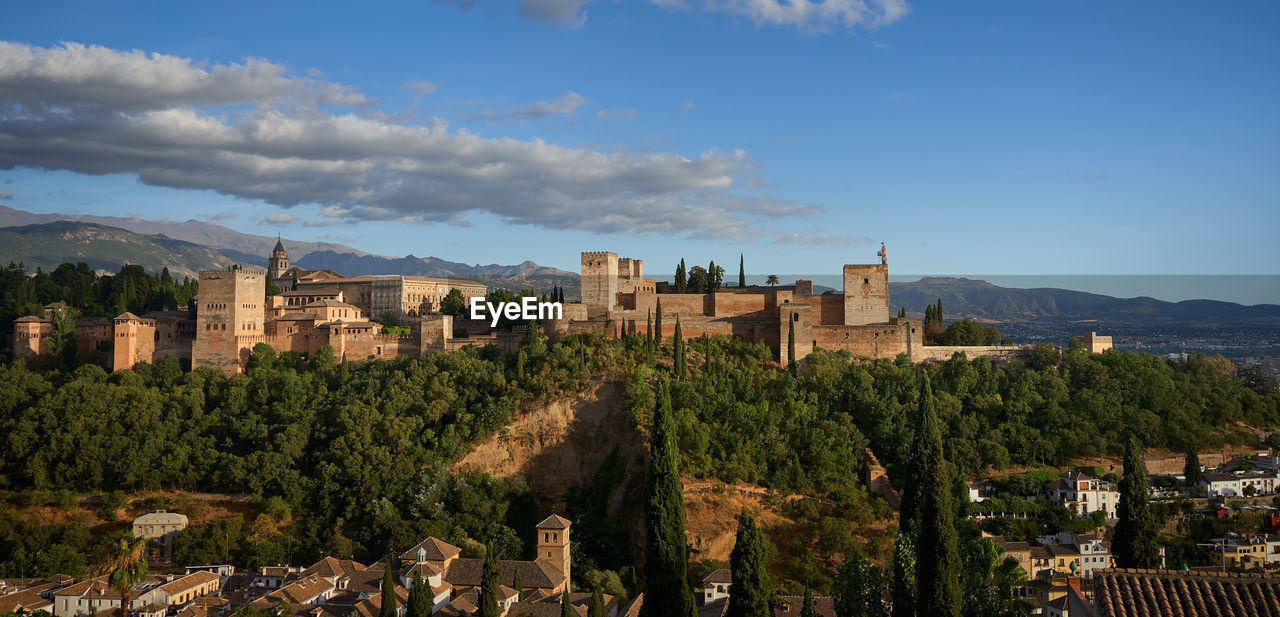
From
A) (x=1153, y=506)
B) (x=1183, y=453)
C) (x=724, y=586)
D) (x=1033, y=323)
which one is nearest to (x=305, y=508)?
(x=724, y=586)

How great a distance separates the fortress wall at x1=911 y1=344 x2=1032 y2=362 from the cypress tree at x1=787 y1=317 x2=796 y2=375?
6484 mm

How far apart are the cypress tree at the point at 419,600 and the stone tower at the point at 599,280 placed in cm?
2401

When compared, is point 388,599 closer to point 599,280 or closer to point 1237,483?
point 599,280

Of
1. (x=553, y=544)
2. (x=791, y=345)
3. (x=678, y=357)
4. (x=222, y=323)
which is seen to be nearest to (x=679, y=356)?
(x=678, y=357)

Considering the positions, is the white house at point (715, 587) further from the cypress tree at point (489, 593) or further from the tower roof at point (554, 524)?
the cypress tree at point (489, 593)

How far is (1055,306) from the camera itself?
162 m

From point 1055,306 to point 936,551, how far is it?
156 meters

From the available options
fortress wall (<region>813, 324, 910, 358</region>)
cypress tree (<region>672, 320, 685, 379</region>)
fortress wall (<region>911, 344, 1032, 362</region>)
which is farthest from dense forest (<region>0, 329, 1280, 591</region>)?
fortress wall (<region>911, 344, 1032, 362</region>)

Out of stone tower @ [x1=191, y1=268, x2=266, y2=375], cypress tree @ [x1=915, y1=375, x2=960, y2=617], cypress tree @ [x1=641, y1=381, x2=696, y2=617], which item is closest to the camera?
cypress tree @ [x1=915, y1=375, x2=960, y2=617]

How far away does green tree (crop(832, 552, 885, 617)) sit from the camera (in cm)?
2316

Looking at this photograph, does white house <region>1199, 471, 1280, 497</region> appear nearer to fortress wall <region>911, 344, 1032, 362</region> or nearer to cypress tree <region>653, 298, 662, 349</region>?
fortress wall <region>911, 344, 1032, 362</region>

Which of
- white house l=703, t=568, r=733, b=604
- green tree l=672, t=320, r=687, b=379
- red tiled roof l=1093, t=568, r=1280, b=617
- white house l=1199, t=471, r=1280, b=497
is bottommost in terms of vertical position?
white house l=703, t=568, r=733, b=604

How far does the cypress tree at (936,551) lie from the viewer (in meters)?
19.4

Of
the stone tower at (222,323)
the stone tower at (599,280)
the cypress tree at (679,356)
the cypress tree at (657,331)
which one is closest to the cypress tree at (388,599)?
the cypress tree at (679,356)
